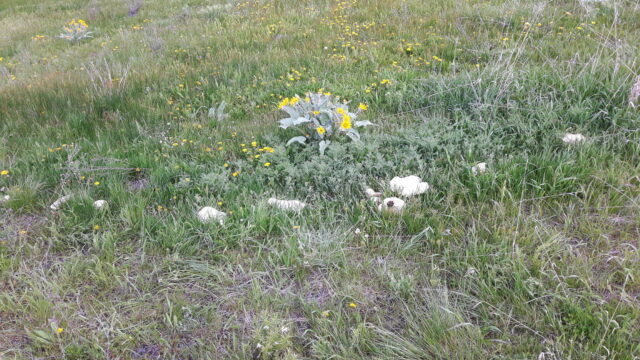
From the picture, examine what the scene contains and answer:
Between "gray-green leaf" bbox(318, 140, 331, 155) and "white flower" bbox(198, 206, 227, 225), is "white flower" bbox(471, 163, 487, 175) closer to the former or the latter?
"gray-green leaf" bbox(318, 140, 331, 155)

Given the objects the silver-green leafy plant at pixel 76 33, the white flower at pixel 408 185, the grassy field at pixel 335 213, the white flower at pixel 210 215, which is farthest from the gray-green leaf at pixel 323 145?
the silver-green leafy plant at pixel 76 33

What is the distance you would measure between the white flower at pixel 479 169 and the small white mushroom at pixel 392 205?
653mm

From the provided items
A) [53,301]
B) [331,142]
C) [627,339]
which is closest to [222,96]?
[331,142]

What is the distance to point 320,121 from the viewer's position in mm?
3971

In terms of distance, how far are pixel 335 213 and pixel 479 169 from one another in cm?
114

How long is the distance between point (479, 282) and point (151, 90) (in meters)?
4.53

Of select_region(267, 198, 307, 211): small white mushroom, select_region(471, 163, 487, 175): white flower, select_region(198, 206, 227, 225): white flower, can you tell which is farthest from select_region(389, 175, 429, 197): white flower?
select_region(198, 206, 227, 225): white flower

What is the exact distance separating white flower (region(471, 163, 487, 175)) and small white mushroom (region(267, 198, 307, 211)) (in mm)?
1290

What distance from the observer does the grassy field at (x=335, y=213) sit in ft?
7.71

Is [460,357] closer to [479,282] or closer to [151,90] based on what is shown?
[479,282]

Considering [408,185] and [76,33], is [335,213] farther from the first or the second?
[76,33]

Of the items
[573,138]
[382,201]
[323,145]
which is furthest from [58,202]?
[573,138]

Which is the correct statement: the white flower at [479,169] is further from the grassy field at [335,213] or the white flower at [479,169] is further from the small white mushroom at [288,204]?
the small white mushroom at [288,204]

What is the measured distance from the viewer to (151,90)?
5.48 m
